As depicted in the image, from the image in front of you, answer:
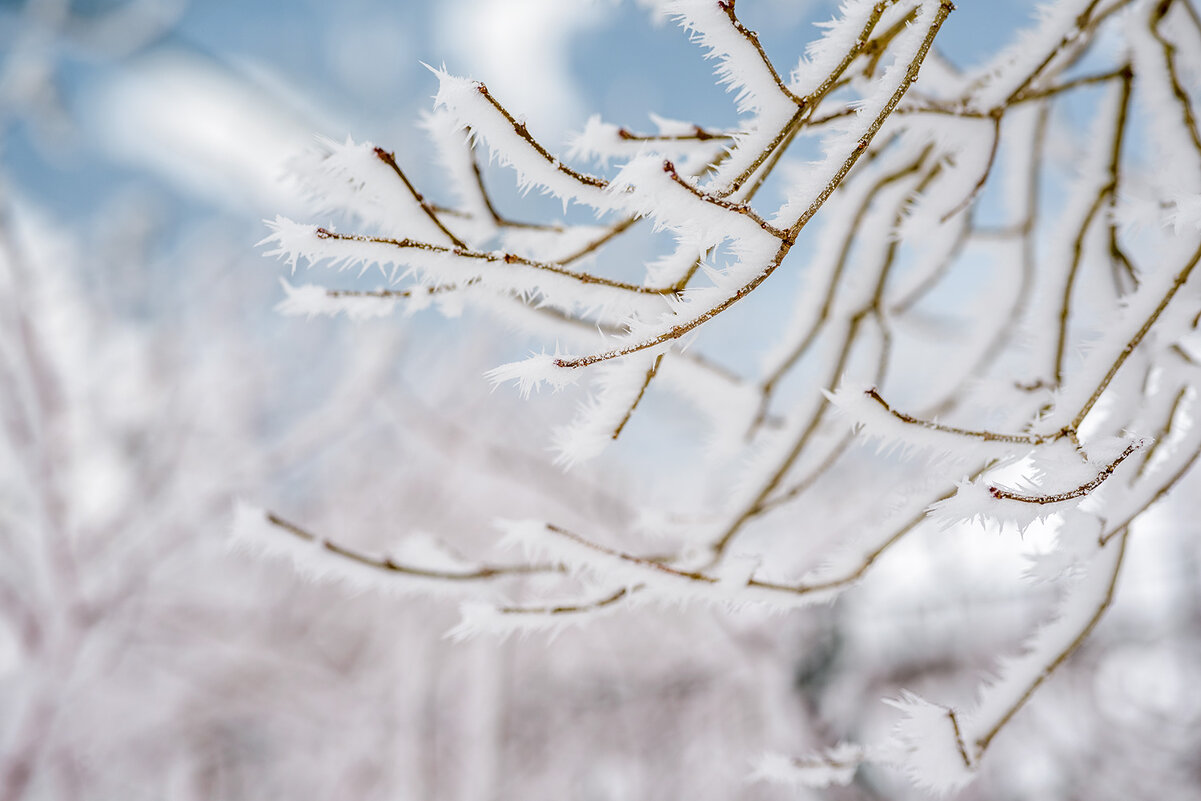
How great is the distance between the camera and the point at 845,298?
2.70ft

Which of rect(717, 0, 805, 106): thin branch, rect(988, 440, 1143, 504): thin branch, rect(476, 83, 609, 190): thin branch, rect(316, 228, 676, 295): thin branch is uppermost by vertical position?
rect(717, 0, 805, 106): thin branch

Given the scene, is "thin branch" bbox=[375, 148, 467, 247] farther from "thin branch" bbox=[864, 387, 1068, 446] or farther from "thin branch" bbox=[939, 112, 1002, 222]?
"thin branch" bbox=[939, 112, 1002, 222]

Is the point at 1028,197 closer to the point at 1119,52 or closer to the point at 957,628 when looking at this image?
the point at 1119,52

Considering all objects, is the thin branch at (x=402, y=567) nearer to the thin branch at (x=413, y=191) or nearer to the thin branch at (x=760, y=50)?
the thin branch at (x=413, y=191)

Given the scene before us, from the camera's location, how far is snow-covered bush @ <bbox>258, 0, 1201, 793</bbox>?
459mm

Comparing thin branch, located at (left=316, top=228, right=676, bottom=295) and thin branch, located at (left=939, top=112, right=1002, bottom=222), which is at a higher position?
thin branch, located at (left=939, top=112, right=1002, bottom=222)

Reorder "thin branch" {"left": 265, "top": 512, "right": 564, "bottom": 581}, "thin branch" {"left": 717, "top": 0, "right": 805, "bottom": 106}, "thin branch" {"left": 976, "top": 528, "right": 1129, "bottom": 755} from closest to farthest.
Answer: "thin branch" {"left": 717, "top": 0, "right": 805, "bottom": 106} < "thin branch" {"left": 976, "top": 528, "right": 1129, "bottom": 755} < "thin branch" {"left": 265, "top": 512, "right": 564, "bottom": 581}

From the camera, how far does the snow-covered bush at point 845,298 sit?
46cm

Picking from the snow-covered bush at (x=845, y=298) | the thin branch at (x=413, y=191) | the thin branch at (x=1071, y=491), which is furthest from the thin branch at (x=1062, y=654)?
the thin branch at (x=413, y=191)

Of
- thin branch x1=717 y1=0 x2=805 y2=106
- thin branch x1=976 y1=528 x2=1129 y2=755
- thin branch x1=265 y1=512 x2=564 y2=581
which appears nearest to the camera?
thin branch x1=717 y1=0 x2=805 y2=106

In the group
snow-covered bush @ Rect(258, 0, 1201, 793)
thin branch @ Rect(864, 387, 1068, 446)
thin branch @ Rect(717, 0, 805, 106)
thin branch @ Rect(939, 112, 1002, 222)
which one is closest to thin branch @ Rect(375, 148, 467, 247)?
snow-covered bush @ Rect(258, 0, 1201, 793)

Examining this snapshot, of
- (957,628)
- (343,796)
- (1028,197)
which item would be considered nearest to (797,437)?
(1028,197)

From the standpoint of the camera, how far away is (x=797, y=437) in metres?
0.78

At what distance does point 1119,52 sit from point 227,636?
12.0 ft
